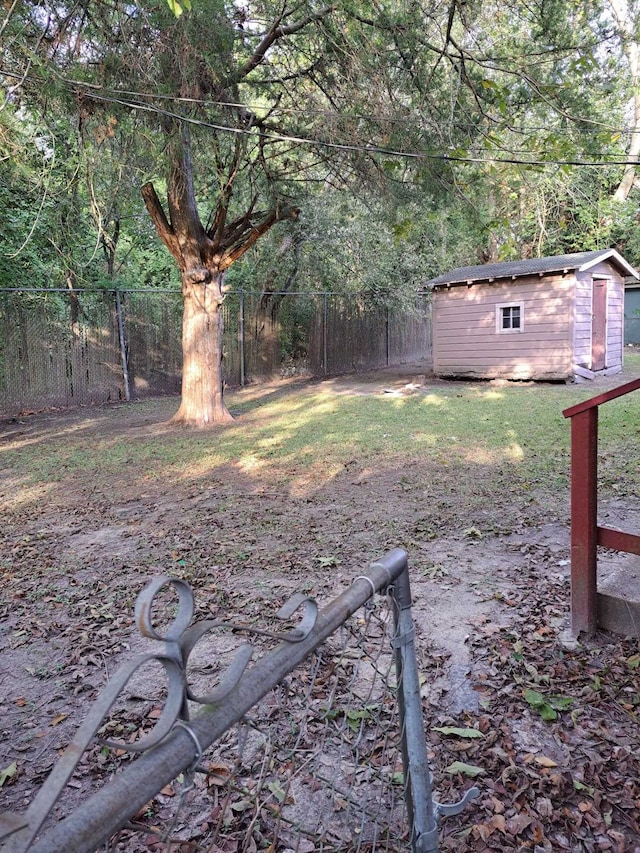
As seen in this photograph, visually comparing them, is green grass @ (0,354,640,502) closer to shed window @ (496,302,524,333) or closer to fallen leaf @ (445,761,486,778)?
shed window @ (496,302,524,333)

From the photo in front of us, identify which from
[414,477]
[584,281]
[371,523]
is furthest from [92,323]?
[584,281]

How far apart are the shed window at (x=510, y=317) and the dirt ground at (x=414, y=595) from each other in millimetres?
9293

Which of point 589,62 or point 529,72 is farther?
point 529,72

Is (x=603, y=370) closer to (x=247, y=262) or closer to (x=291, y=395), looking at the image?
(x=291, y=395)

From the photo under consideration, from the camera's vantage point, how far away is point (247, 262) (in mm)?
16859

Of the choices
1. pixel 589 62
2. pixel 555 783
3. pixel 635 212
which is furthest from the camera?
pixel 635 212

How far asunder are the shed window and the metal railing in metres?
13.0

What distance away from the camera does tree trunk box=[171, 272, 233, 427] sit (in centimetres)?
948

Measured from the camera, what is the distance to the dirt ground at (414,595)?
2209 millimetres

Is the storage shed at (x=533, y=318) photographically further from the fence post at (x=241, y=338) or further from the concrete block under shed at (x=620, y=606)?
the concrete block under shed at (x=620, y=606)

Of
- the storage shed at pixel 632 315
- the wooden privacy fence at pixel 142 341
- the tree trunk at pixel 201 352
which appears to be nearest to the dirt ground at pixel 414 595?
the tree trunk at pixel 201 352

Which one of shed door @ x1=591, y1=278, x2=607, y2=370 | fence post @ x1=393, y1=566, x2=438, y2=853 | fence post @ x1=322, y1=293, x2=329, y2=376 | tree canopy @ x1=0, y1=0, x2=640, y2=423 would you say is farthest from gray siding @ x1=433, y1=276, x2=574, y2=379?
fence post @ x1=393, y1=566, x2=438, y2=853

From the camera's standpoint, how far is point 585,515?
305cm

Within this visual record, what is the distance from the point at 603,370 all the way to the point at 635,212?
11.8m
